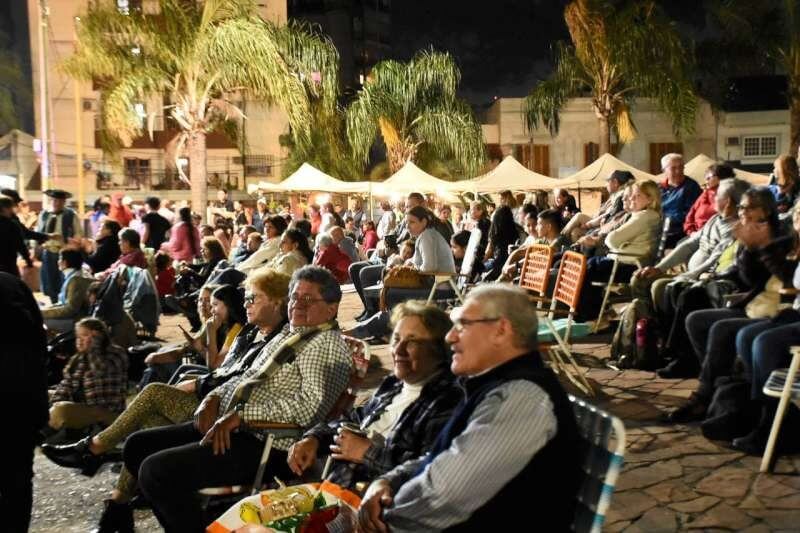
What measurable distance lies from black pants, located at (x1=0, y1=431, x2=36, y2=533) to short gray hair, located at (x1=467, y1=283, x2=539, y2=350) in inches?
93.2

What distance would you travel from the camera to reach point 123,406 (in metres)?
6.07

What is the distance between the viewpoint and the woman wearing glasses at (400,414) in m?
3.06

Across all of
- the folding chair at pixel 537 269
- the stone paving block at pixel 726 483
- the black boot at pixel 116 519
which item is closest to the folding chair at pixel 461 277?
the folding chair at pixel 537 269

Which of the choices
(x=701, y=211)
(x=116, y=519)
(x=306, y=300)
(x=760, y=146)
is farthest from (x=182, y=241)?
(x=760, y=146)

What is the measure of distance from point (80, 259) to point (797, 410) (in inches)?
288

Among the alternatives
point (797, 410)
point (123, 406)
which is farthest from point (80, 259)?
point (797, 410)

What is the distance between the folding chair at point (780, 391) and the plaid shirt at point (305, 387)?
220 centimetres

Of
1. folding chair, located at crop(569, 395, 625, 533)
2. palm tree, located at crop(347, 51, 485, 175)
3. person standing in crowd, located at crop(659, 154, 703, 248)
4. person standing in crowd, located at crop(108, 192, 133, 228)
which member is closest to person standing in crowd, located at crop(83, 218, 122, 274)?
person standing in crowd, located at crop(108, 192, 133, 228)

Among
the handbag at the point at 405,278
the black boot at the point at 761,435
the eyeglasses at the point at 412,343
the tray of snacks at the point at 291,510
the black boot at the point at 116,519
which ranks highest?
the eyeglasses at the point at 412,343

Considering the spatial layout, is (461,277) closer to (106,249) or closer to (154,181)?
(106,249)

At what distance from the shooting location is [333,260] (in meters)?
10.1

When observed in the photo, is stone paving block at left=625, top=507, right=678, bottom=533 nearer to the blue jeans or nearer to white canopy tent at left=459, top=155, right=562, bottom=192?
the blue jeans

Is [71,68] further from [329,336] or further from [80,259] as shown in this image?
[329,336]

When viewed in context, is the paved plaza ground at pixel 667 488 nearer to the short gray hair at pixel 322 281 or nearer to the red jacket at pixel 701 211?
the short gray hair at pixel 322 281
